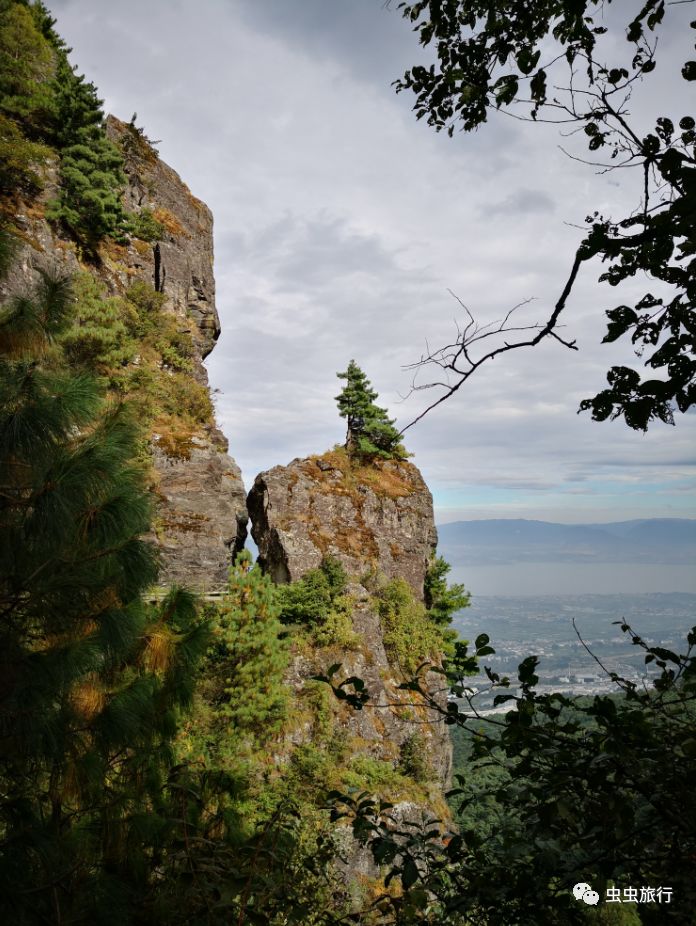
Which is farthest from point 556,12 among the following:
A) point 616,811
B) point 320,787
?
point 320,787

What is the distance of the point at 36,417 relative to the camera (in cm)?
375

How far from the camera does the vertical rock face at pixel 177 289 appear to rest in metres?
11.9

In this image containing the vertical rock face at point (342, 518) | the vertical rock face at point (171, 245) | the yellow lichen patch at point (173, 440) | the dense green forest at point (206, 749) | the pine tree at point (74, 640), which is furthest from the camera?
the vertical rock face at point (171, 245)

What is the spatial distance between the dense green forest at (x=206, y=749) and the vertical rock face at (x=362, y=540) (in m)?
2.34

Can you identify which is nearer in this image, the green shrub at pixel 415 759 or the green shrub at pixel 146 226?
the green shrub at pixel 415 759

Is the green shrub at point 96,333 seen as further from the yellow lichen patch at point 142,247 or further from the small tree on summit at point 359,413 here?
the small tree on summit at point 359,413

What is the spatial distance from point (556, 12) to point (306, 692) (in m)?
12.3

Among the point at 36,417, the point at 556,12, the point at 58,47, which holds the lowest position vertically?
the point at 36,417

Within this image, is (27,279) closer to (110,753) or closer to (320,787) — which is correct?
(110,753)

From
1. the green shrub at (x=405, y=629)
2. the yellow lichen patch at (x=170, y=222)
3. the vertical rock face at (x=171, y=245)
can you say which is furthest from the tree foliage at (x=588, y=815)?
the yellow lichen patch at (x=170, y=222)

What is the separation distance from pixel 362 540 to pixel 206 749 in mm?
7606

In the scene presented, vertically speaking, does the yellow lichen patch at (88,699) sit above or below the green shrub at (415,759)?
above

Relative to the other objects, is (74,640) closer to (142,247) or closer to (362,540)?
(362,540)

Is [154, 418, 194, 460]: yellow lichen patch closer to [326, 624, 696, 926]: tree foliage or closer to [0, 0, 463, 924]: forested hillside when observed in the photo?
[0, 0, 463, 924]: forested hillside
